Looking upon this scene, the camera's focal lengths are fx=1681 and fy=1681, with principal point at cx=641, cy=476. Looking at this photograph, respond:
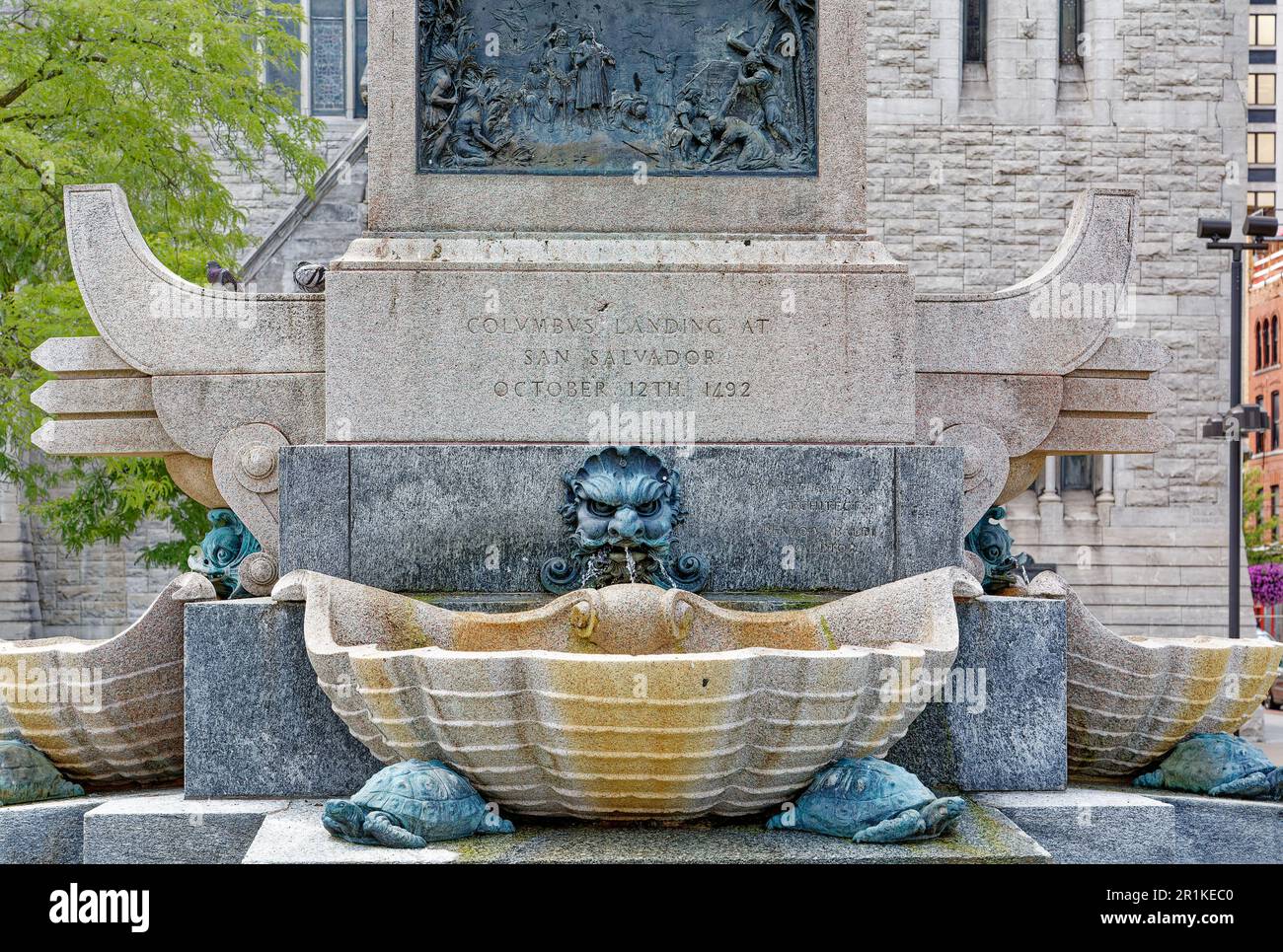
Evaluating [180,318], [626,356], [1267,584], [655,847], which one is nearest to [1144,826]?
[655,847]

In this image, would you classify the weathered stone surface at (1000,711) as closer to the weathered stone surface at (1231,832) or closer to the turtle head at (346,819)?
the weathered stone surface at (1231,832)

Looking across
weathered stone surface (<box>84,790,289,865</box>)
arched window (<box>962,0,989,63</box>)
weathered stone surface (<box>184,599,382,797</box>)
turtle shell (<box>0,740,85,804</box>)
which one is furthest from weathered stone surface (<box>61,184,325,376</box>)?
arched window (<box>962,0,989,63</box>)

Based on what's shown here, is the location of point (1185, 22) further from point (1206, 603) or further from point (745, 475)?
point (745, 475)

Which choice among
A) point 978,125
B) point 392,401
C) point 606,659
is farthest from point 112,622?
point 606,659

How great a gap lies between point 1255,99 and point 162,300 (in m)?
67.3

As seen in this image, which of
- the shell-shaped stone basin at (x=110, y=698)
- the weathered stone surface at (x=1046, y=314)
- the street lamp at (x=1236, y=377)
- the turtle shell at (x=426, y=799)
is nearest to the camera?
the turtle shell at (x=426, y=799)

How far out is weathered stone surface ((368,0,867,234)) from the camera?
8.46 m

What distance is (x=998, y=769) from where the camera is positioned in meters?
7.52

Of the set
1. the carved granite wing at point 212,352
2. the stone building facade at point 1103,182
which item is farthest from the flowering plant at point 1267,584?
the carved granite wing at point 212,352

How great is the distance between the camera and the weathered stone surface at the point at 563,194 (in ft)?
27.8

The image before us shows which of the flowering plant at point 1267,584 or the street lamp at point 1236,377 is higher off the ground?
the street lamp at point 1236,377

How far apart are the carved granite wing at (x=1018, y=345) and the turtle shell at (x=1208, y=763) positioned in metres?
1.55

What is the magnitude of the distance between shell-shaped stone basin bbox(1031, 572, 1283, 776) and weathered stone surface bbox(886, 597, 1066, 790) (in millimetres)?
353

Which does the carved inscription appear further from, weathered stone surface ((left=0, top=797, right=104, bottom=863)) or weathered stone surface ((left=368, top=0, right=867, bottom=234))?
Answer: weathered stone surface ((left=0, top=797, right=104, bottom=863))
